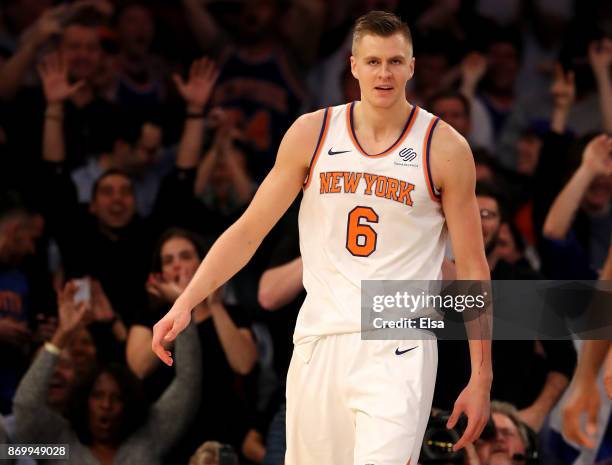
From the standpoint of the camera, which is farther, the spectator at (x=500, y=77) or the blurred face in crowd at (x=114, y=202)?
the spectator at (x=500, y=77)

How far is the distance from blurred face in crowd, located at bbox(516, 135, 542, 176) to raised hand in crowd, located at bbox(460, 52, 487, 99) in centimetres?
52

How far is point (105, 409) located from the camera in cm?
597

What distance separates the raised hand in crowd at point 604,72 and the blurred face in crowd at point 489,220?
1.88 meters

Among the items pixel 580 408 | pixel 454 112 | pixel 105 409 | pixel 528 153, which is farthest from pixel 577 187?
pixel 105 409

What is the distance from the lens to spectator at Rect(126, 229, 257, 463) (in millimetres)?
6312

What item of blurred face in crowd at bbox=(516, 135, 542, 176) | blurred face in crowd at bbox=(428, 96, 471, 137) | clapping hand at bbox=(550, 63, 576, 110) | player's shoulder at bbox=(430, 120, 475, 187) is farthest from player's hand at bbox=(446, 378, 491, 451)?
blurred face in crowd at bbox=(516, 135, 542, 176)

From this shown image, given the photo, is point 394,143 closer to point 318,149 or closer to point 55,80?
point 318,149

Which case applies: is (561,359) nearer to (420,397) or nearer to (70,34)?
(420,397)

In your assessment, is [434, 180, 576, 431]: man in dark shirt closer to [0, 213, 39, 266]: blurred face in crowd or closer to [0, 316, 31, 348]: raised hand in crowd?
[0, 316, 31, 348]: raised hand in crowd

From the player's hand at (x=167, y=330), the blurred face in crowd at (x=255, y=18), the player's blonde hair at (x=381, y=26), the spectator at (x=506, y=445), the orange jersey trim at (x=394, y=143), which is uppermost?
the blurred face in crowd at (x=255, y=18)

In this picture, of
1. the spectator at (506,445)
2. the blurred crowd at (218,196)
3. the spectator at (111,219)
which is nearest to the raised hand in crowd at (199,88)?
the blurred crowd at (218,196)

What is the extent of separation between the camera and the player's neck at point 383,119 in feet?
15.4

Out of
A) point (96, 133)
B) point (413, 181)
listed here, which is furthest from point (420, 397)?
point (96, 133)

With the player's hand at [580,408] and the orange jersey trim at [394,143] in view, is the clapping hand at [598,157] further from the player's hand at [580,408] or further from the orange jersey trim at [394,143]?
the orange jersey trim at [394,143]
